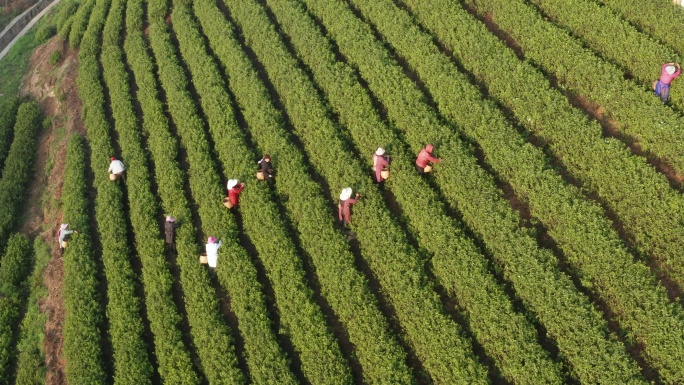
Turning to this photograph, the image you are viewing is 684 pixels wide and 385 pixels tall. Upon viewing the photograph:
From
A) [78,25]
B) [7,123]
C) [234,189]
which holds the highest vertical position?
[78,25]

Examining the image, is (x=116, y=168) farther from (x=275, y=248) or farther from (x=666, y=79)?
(x=666, y=79)

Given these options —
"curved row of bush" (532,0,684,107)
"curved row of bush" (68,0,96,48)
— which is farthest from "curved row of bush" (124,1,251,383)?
"curved row of bush" (532,0,684,107)

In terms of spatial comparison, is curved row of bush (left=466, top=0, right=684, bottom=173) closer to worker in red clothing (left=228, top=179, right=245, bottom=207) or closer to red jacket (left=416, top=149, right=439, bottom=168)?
red jacket (left=416, top=149, right=439, bottom=168)

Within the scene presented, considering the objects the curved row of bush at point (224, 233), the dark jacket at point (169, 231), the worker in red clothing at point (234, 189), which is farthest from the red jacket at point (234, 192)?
the dark jacket at point (169, 231)

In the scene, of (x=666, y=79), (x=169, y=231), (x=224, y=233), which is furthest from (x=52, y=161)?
(x=666, y=79)

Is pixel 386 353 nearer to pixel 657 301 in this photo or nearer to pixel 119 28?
pixel 657 301

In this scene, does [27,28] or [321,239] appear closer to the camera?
[321,239]

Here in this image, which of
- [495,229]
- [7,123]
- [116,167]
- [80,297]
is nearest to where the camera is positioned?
[495,229]
